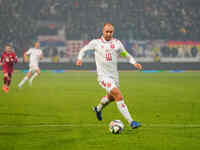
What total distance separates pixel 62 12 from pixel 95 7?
4.08 meters

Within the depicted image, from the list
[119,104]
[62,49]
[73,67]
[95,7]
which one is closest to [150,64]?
[73,67]

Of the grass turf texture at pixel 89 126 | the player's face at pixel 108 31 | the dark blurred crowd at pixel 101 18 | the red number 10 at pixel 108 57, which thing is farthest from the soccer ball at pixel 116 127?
the dark blurred crowd at pixel 101 18

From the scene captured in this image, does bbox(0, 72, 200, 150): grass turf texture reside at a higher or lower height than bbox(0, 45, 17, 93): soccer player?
lower

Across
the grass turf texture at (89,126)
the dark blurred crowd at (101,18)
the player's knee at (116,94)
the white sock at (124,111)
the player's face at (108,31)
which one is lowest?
Answer: the grass turf texture at (89,126)

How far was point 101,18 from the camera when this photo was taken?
6056 centimetres

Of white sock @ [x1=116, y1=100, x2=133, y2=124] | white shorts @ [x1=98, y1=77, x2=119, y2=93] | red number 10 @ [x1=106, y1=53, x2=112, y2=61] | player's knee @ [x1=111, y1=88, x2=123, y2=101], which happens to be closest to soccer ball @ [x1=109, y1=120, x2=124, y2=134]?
white sock @ [x1=116, y1=100, x2=133, y2=124]

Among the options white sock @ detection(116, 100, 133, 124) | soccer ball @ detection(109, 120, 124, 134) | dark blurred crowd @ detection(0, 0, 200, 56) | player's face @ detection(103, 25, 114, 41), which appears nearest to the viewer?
soccer ball @ detection(109, 120, 124, 134)

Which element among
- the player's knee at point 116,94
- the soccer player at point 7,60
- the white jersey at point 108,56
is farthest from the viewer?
the soccer player at point 7,60

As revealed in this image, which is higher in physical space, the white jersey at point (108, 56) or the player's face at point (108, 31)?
the player's face at point (108, 31)

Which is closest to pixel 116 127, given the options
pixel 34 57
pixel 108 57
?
→ pixel 108 57

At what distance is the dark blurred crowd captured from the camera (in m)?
58.0

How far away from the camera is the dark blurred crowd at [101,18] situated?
190ft

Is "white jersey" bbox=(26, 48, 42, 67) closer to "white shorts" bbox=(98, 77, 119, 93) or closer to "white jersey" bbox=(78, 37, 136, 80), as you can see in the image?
"white jersey" bbox=(78, 37, 136, 80)

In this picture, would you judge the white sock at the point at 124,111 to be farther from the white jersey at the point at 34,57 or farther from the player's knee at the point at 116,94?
the white jersey at the point at 34,57
